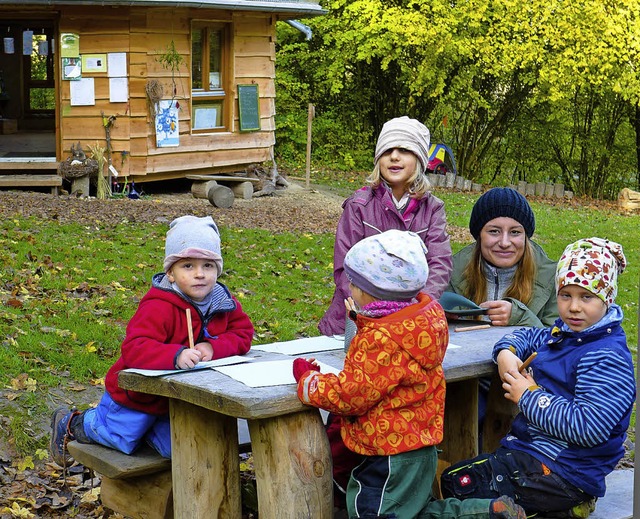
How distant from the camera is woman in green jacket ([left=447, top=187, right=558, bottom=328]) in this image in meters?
4.78

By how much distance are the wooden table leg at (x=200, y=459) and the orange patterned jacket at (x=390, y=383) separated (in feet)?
1.71

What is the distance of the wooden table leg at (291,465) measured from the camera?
357 centimetres

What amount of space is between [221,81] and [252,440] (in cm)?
1408

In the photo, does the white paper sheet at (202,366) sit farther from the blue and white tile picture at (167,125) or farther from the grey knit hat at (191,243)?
the blue and white tile picture at (167,125)

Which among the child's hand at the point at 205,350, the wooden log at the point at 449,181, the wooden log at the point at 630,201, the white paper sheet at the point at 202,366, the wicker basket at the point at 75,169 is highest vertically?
the child's hand at the point at 205,350

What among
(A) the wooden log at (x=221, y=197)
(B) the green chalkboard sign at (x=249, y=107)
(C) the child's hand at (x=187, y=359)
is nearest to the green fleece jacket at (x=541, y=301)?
(C) the child's hand at (x=187, y=359)

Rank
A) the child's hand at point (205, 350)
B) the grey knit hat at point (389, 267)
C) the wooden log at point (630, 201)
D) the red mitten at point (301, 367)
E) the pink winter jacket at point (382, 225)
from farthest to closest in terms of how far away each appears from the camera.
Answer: the wooden log at point (630, 201)
the pink winter jacket at point (382, 225)
the child's hand at point (205, 350)
the red mitten at point (301, 367)
the grey knit hat at point (389, 267)

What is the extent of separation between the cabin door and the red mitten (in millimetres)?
17464

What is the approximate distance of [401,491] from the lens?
3.52 metres

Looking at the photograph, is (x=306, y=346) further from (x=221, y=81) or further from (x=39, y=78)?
(x=39, y=78)

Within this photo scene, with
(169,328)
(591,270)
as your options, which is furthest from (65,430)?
(591,270)

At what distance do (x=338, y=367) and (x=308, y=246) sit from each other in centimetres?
857

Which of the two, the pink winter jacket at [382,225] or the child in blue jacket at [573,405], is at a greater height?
the pink winter jacket at [382,225]

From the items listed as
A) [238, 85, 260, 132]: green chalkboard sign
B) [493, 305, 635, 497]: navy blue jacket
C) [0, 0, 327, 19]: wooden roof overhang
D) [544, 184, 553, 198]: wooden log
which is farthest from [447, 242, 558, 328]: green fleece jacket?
[544, 184, 553, 198]: wooden log
